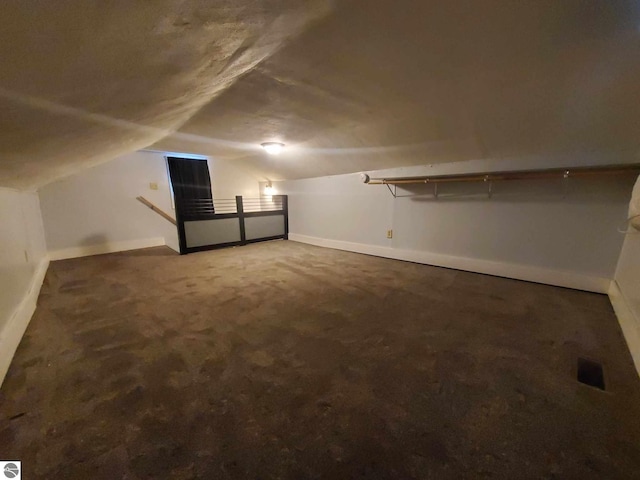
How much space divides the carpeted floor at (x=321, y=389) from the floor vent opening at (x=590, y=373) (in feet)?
0.14

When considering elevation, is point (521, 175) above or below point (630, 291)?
above

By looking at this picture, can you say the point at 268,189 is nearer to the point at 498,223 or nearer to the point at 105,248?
the point at 105,248

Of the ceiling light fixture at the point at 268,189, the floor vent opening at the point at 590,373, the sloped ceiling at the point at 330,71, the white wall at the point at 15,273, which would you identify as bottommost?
the floor vent opening at the point at 590,373

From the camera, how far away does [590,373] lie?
1361 mm

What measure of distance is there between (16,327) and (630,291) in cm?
422

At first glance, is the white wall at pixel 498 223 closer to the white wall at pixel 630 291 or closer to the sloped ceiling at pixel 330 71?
the white wall at pixel 630 291

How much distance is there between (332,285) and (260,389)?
153cm

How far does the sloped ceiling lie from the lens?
0.69 m

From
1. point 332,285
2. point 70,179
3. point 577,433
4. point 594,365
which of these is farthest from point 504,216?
point 70,179

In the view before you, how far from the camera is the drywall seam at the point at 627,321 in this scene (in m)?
1.45

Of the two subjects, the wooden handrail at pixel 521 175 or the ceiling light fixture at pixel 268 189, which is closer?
the wooden handrail at pixel 521 175

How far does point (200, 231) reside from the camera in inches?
170

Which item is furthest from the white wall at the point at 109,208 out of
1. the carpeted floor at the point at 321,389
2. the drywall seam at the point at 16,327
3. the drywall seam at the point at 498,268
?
the drywall seam at the point at 498,268

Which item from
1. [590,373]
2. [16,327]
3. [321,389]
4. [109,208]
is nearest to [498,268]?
[590,373]
